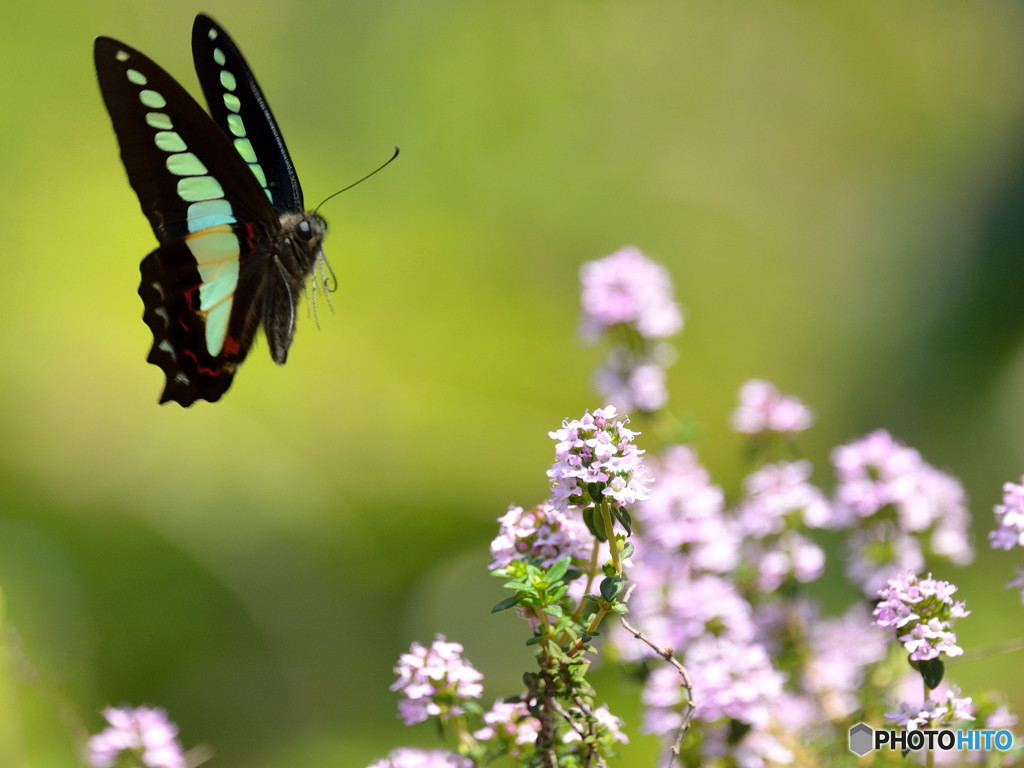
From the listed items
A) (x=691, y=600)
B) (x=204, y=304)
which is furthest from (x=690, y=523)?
(x=204, y=304)

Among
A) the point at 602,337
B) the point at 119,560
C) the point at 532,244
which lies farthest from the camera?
the point at 532,244

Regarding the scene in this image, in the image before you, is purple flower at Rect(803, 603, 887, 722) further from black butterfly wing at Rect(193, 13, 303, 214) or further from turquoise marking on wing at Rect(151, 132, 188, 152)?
turquoise marking on wing at Rect(151, 132, 188, 152)

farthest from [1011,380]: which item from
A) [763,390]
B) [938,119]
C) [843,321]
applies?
[763,390]

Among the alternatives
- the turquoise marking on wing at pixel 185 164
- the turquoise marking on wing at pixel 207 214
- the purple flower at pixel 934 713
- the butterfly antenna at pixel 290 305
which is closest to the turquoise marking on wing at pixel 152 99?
the turquoise marking on wing at pixel 185 164

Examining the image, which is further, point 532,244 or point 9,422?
point 532,244

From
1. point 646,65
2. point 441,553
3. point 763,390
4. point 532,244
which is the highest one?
point 646,65

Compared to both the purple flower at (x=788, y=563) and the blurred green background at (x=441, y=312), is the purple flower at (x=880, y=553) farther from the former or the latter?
the blurred green background at (x=441, y=312)

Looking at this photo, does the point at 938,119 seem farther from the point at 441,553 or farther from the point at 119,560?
the point at 119,560
